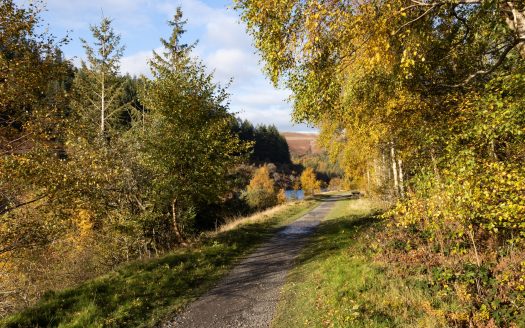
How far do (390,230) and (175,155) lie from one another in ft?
34.1

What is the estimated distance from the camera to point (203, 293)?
10.9 metres

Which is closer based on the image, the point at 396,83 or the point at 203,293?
the point at 396,83

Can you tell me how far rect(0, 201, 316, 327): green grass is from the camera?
8758mm

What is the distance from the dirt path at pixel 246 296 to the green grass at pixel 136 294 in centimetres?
55

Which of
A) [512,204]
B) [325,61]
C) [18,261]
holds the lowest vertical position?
[18,261]

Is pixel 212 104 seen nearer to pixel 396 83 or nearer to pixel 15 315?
pixel 396 83

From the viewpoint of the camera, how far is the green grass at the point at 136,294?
8.76 meters

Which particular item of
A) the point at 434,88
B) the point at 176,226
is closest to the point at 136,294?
the point at 176,226

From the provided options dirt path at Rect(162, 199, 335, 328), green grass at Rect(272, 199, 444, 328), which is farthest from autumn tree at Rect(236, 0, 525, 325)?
dirt path at Rect(162, 199, 335, 328)

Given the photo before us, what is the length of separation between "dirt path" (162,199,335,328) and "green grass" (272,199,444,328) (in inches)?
17.7

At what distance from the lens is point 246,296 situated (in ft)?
34.4

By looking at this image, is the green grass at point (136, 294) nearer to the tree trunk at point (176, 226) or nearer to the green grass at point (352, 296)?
the tree trunk at point (176, 226)

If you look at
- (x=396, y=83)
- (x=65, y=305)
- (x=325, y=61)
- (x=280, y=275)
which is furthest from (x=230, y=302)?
(x=396, y=83)

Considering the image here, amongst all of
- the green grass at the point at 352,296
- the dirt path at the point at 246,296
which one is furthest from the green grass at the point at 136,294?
the green grass at the point at 352,296
